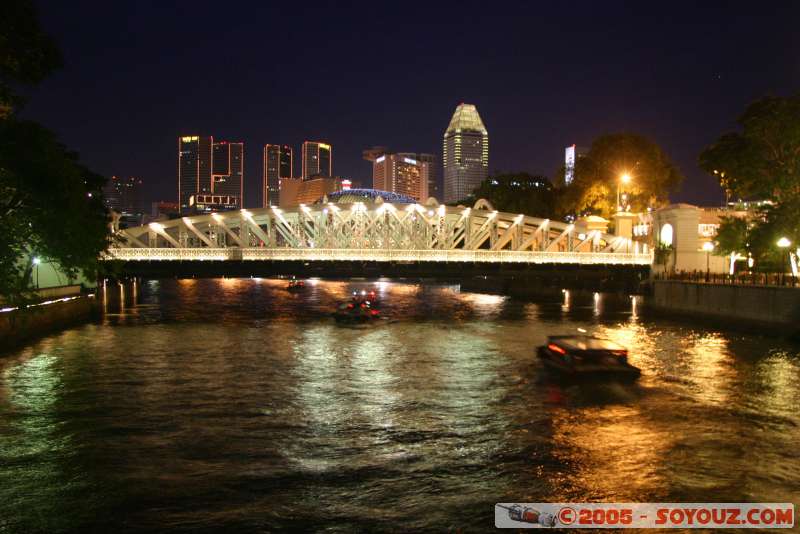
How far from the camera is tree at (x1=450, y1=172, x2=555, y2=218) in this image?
13175 centimetres

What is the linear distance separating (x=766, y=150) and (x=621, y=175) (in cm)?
4021

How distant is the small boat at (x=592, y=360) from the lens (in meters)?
34.7

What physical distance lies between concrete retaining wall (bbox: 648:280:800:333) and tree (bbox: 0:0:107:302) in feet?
178

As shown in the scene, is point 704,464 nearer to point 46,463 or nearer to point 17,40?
point 46,463

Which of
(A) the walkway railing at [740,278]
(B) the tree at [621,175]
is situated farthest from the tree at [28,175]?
(B) the tree at [621,175]

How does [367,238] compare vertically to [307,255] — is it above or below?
above

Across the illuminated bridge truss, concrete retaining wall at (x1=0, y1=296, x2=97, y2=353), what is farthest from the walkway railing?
concrete retaining wall at (x1=0, y1=296, x2=97, y2=353)

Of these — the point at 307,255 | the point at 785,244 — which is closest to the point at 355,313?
the point at 307,255

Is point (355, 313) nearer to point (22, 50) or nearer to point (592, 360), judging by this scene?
point (592, 360)

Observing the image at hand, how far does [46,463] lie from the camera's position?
21.1 meters

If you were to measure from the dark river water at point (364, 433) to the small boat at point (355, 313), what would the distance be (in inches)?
572

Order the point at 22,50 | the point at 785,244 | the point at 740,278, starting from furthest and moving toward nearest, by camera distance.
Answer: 1. the point at 785,244
2. the point at 740,278
3. the point at 22,50

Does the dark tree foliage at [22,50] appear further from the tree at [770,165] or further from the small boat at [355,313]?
the tree at [770,165]

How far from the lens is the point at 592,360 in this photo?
115 ft
